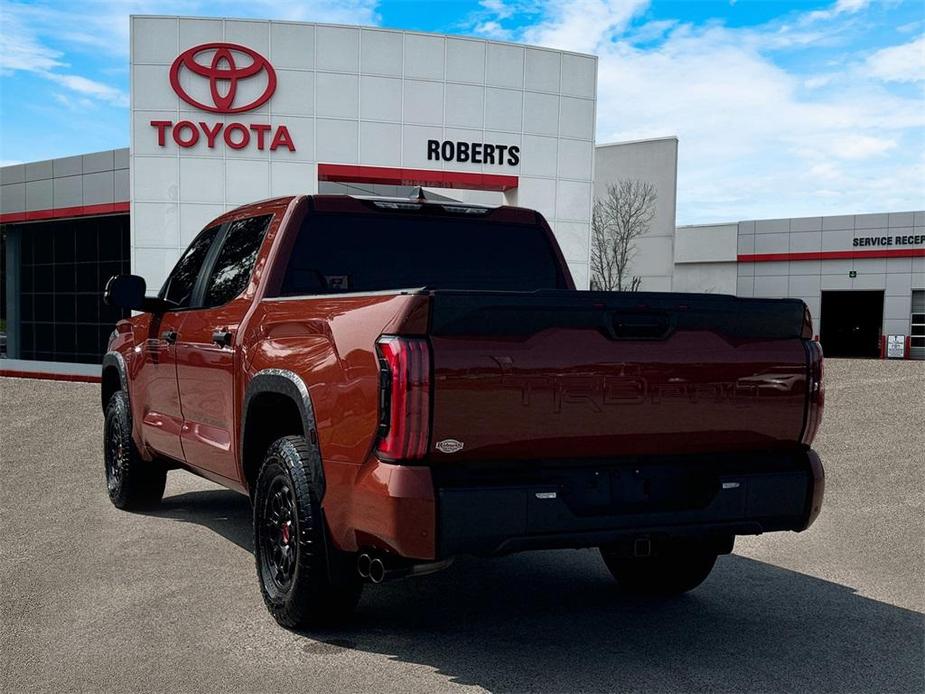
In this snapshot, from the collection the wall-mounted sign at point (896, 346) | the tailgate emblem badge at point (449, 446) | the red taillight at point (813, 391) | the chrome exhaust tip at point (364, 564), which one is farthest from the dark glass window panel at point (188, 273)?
the wall-mounted sign at point (896, 346)

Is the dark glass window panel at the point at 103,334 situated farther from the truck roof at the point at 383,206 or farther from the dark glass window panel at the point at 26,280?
the truck roof at the point at 383,206

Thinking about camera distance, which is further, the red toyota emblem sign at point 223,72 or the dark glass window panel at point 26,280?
the dark glass window panel at point 26,280

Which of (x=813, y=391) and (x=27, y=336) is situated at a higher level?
(x=813, y=391)

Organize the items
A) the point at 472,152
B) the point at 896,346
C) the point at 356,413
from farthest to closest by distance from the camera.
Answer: the point at 896,346 < the point at 472,152 < the point at 356,413

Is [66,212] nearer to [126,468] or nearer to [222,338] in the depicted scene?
[126,468]

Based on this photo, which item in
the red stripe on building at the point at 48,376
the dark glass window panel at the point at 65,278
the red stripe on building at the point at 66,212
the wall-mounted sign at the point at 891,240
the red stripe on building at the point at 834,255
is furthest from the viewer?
the red stripe on building at the point at 834,255

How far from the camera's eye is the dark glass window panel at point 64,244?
33.4m

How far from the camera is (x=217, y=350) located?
5332mm

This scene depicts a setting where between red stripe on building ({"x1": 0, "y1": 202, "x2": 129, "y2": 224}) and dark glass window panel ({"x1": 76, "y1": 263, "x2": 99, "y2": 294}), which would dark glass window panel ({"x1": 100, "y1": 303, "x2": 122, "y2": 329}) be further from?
red stripe on building ({"x1": 0, "y1": 202, "x2": 129, "y2": 224})

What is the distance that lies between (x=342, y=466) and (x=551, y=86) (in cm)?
2094

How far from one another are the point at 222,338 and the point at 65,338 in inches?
1260

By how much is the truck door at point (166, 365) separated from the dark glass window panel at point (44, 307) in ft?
101

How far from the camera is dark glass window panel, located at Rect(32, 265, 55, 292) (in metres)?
34.6


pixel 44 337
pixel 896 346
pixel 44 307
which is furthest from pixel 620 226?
pixel 44 337
